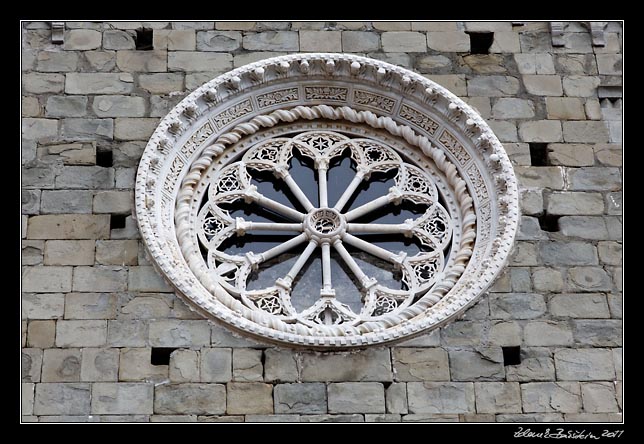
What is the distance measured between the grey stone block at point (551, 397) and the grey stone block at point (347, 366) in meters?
1.13

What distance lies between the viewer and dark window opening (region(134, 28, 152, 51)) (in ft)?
47.5

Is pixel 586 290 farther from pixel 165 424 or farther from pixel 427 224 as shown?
pixel 165 424

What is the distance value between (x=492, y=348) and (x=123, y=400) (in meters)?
3.04

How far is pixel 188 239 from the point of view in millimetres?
13367

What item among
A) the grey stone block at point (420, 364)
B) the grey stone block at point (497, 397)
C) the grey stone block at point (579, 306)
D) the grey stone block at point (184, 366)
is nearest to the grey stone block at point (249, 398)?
the grey stone block at point (184, 366)

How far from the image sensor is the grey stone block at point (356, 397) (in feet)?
40.1

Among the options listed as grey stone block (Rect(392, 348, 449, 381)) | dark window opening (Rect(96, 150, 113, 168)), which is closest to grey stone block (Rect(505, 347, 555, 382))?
grey stone block (Rect(392, 348, 449, 381))

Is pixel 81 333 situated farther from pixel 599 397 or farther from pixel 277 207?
pixel 599 397

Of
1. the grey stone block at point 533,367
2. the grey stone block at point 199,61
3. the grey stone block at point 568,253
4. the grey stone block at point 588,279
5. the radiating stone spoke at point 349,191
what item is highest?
the grey stone block at point 199,61

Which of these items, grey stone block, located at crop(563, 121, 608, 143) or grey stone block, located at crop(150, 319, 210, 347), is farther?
grey stone block, located at crop(563, 121, 608, 143)

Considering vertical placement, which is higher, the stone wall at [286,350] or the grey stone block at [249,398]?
the stone wall at [286,350]

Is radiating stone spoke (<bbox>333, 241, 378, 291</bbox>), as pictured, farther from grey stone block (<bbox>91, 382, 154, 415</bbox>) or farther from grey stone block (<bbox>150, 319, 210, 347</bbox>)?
grey stone block (<bbox>91, 382, 154, 415</bbox>)

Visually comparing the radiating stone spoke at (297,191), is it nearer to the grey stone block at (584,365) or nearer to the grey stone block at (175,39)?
the grey stone block at (175,39)

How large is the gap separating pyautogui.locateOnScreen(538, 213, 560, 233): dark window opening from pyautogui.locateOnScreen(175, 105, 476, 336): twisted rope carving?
0.60 m
